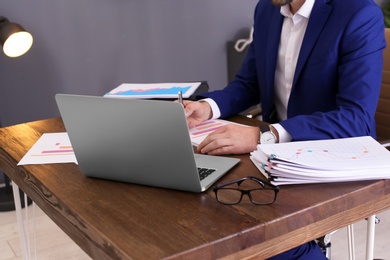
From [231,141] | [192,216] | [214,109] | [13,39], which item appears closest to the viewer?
[192,216]

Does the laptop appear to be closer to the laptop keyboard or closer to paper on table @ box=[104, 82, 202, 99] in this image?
the laptop keyboard

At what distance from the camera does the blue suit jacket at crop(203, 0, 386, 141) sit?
140 centimetres

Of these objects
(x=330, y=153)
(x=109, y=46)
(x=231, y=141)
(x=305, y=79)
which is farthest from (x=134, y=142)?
(x=109, y=46)

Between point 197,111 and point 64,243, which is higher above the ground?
point 197,111

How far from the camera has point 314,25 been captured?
1.63 m

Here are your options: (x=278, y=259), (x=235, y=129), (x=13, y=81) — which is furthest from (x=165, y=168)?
(x=13, y=81)

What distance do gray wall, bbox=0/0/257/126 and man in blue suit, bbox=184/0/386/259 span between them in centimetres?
141

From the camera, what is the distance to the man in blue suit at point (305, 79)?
137 cm

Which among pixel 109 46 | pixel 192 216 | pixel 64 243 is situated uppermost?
pixel 109 46

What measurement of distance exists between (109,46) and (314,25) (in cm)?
180

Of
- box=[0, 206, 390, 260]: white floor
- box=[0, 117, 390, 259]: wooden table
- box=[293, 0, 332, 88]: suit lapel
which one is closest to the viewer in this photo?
box=[0, 117, 390, 259]: wooden table

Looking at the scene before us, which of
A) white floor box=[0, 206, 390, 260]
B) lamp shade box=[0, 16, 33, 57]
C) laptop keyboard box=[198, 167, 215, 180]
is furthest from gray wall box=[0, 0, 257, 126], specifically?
laptop keyboard box=[198, 167, 215, 180]

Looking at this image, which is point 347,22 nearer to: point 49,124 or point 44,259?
point 49,124

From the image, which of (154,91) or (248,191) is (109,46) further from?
(248,191)
